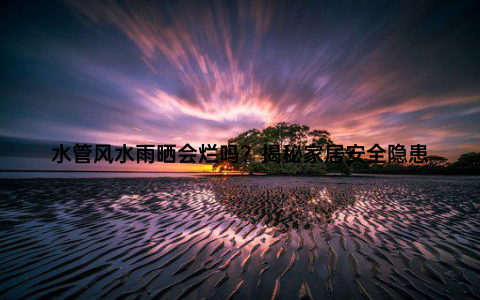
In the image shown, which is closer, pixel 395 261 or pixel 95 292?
pixel 95 292

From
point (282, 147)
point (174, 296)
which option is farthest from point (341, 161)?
point (174, 296)

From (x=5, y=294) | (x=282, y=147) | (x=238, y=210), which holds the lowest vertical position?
(x=238, y=210)

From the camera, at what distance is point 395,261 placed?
4254mm

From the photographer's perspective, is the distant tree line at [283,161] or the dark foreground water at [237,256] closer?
the dark foreground water at [237,256]

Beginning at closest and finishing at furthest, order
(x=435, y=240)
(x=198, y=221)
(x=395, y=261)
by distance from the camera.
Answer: (x=395, y=261), (x=435, y=240), (x=198, y=221)

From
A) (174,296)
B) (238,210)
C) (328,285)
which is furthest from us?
(238,210)

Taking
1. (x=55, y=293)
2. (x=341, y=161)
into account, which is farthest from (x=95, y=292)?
(x=341, y=161)

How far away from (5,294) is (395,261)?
25.7 ft

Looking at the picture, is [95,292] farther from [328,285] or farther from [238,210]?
[238,210]

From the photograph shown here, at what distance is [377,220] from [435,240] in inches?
83.4

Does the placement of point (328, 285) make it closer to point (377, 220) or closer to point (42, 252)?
point (377, 220)

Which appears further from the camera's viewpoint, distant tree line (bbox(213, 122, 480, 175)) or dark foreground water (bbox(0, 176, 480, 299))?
distant tree line (bbox(213, 122, 480, 175))

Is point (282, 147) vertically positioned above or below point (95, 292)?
above

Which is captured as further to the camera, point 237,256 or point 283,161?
point 283,161
